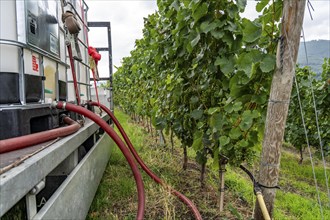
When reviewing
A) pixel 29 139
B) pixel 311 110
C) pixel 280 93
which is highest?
pixel 280 93

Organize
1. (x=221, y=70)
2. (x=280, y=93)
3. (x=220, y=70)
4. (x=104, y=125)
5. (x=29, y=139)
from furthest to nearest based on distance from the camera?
(x=220, y=70), (x=221, y=70), (x=104, y=125), (x=280, y=93), (x=29, y=139)

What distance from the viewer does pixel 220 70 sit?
2383 millimetres

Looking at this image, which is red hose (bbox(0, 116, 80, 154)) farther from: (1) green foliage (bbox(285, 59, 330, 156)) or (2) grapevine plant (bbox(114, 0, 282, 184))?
(1) green foliage (bbox(285, 59, 330, 156))

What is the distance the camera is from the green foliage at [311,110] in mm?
5367

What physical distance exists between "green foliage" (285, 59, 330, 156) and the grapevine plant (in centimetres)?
237

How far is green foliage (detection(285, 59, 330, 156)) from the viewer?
211 inches

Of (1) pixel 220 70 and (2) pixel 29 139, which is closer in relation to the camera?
(2) pixel 29 139

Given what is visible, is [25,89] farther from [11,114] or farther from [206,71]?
[206,71]

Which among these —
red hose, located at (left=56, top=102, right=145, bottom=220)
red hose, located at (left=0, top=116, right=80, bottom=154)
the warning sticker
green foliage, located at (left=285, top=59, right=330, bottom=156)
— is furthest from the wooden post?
green foliage, located at (left=285, top=59, right=330, bottom=156)

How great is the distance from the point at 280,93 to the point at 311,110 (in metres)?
6.00

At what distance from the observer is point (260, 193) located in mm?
1500

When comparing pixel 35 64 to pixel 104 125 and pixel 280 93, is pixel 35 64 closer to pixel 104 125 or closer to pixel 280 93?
pixel 104 125

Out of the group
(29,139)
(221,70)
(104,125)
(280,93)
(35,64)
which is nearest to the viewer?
(29,139)

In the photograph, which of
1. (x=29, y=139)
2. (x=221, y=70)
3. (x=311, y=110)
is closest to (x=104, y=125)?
(x=29, y=139)
